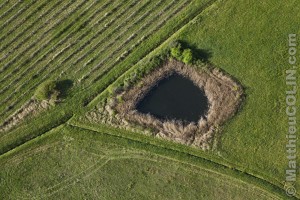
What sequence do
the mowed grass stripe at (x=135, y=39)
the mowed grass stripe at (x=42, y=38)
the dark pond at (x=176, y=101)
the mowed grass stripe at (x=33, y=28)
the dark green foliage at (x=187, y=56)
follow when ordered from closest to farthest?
the dark green foliage at (x=187, y=56)
the dark pond at (x=176, y=101)
the mowed grass stripe at (x=135, y=39)
the mowed grass stripe at (x=42, y=38)
the mowed grass stripe at (x=33, y=28)

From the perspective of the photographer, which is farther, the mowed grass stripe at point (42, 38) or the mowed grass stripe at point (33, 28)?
the mowed grass stripe at point (33, 28)

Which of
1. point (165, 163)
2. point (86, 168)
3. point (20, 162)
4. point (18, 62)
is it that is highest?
point (18, 62)

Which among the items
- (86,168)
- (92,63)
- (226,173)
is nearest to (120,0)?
(92,63)

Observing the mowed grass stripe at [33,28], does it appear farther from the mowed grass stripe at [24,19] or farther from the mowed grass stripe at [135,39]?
the mowed grass stripe at [135,39]

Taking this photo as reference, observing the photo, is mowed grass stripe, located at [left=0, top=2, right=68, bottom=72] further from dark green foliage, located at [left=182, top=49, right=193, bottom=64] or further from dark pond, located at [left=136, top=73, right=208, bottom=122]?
dark green foliage, located at [left=182, top=49, right=193, bottom=64]

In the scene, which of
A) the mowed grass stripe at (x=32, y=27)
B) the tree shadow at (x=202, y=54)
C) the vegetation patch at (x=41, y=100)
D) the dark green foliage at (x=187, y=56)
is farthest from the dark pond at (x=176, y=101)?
the mowed grass stripe at (x=32, y=27)

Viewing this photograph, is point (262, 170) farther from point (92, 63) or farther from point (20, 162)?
point (20, 162)

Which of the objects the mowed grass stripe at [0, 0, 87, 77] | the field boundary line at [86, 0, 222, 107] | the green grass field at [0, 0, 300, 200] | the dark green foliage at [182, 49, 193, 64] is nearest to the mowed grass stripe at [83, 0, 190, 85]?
the green grass field at [0, 0, 300, 200]
